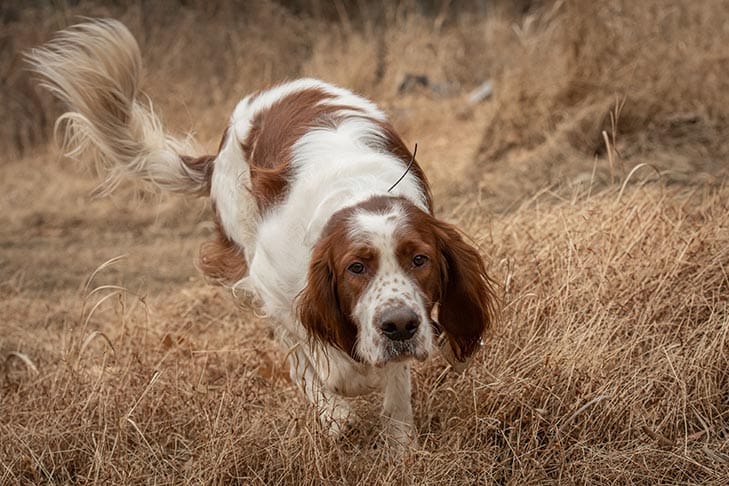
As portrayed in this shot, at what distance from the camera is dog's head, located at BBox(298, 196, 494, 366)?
286 centimetres

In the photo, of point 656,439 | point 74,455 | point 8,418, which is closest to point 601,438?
point 656,439

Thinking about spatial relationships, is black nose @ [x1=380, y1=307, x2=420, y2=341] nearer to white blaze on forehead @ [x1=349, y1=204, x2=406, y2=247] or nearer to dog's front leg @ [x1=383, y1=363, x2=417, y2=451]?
white blaze on forehead @ [x1=349, y1=204, x2=406, y2=247]

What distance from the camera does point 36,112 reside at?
9.21m

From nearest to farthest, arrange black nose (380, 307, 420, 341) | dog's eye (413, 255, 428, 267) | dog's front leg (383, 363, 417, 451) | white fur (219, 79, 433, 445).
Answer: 1. black nose (380, 307, 420, 341)
2. dog's eye (413, 255, 428, 267)
3. white fur (219, 79, 433, 445)
4. dog's front leg (383, 363, 417, 451)

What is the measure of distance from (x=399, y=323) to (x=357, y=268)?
0.20 metres

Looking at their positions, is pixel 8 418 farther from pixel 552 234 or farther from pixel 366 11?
pixel 366 11

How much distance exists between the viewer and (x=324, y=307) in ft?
10.0

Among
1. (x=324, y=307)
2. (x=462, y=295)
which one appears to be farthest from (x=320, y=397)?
(x=462, y=295)

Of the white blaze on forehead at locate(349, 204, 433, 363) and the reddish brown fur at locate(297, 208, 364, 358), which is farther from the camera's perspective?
the reddish brown fur at locate(297, 208, 364, 358)

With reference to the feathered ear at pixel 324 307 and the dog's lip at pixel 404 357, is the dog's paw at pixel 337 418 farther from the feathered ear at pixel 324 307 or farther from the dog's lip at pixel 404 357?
the dog's lip at pixel 404 357

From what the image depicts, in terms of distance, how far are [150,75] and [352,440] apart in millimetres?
6392

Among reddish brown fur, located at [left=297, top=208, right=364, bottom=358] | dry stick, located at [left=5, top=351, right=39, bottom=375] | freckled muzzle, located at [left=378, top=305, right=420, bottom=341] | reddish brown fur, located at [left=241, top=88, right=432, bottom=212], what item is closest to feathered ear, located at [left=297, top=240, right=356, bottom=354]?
reddish brown fur, located at [left=297, top=208, right=364, bottom=358]

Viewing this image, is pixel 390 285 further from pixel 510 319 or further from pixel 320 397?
pixel 510 319

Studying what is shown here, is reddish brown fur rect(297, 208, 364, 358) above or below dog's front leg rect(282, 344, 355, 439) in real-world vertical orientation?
above
